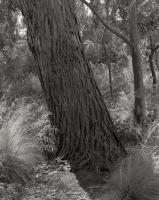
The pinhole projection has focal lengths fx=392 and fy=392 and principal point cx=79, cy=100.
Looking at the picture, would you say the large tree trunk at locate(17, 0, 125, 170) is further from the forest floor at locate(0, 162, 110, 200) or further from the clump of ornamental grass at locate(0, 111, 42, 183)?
the clump of ornamental grass at locate(0, 111, 42, 183)

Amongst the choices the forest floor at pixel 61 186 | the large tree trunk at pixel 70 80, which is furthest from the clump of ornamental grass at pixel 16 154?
the large tree trunk at pixel 70 80

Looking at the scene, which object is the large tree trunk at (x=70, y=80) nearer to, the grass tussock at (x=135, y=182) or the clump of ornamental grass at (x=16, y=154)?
the grass tussock at (x=135, y=182)

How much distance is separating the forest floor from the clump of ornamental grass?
0.51ft

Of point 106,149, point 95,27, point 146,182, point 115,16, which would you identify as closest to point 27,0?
point 106,149

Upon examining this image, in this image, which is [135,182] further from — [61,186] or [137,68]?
[137,68]

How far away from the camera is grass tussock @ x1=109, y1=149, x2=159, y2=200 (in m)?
4.01

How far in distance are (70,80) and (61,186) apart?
1249 mm

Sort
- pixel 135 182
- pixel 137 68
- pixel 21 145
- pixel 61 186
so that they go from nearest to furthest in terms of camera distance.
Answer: pixel 135 182
pixel 61 186
pixel 21 145
pixel 137 68

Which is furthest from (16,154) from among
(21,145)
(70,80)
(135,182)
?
(135,182)

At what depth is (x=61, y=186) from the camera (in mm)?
4531

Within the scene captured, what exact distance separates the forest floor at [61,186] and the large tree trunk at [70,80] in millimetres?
202

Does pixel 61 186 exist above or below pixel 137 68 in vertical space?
below

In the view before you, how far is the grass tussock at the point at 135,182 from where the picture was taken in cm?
401

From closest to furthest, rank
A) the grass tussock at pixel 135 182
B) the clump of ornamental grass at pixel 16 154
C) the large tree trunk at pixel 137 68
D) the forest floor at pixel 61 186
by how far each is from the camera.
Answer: the grass tussock at pixel 135 182 → the forest floor at pixel 61 186 → the clump of ornamental grass at pixel 16 154 → the large tree trunk at pixel 137 68
